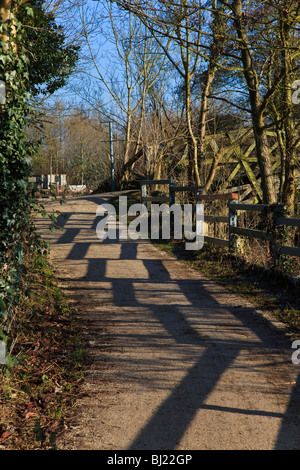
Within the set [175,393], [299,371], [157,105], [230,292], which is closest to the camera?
[175,393]

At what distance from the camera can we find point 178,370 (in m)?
4.71

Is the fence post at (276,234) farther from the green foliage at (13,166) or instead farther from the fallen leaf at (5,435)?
the fallen leaf at (5,435)

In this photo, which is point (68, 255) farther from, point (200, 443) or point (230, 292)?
point (200, 443)

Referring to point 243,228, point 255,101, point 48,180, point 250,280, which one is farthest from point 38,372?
point 48,180

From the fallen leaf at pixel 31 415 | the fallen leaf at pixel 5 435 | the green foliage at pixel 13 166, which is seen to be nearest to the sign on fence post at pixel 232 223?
the green foliage at pixel 13 166

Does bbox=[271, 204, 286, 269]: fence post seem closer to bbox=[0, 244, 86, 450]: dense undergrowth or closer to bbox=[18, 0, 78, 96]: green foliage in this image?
bbox=[0, 244, 86, 450]: dense undergrowth

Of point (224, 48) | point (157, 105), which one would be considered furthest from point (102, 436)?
point (157, 105)

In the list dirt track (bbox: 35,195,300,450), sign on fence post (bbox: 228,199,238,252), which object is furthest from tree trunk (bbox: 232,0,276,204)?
dirt track (bbox: 35,195,300,450)

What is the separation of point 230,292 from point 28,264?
3.33m

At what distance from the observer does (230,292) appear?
7637 mm

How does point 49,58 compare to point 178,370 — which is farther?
point 49,58

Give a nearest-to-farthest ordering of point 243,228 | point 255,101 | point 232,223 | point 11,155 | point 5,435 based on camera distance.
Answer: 1. point 5,435
2. point 11,155
3. point 243,228
4. point 232,223
5. point 255,101

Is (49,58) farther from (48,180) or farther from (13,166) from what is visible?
(48,180)

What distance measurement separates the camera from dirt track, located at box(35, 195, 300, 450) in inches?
139
